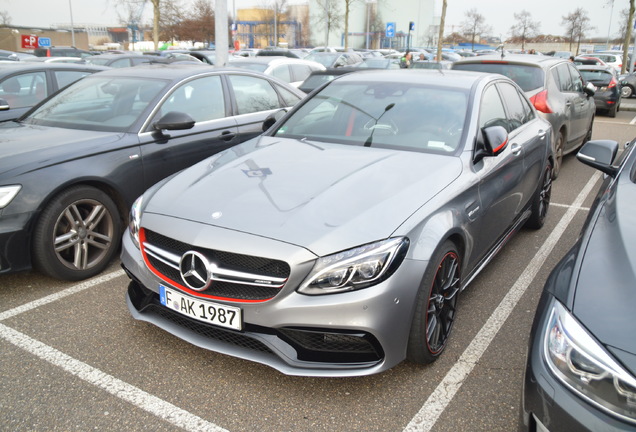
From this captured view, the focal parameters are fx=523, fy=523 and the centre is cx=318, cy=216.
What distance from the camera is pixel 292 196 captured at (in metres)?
2.79

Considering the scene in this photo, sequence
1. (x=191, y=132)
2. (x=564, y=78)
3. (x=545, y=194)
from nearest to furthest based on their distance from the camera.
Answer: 1. (x=191, y=132)
2. (x=545, y=194)
3. (x=564, y=78)

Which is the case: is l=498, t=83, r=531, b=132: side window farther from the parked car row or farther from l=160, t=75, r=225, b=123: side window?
l=160, t=75, r=225, b=123: side window

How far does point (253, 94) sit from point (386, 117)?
226 cm

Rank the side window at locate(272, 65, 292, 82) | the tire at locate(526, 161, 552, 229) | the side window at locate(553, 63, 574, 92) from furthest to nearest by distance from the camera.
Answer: the side window at locate(272, 65, 292, 82) → the side window at locate(553, 63, 574, 92) → the tire at locate(526, 161, 552, 229)

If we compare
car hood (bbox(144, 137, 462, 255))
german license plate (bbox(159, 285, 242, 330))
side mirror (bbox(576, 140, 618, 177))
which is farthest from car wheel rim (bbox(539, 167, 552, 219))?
german license plate (bbox(159, 285, 242, 330))

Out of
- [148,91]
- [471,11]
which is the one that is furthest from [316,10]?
[148,91]

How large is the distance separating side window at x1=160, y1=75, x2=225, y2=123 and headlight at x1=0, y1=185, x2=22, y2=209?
1.47 metres

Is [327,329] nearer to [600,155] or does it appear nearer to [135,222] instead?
[135,222]

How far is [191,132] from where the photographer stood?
4805 millimetres

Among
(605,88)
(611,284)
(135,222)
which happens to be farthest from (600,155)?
(605,88)

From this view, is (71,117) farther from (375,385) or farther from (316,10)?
(316,10)

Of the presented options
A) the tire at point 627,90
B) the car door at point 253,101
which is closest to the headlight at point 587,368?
the car door at point 253,101

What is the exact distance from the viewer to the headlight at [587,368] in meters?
1.57

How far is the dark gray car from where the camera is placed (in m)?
6.94
